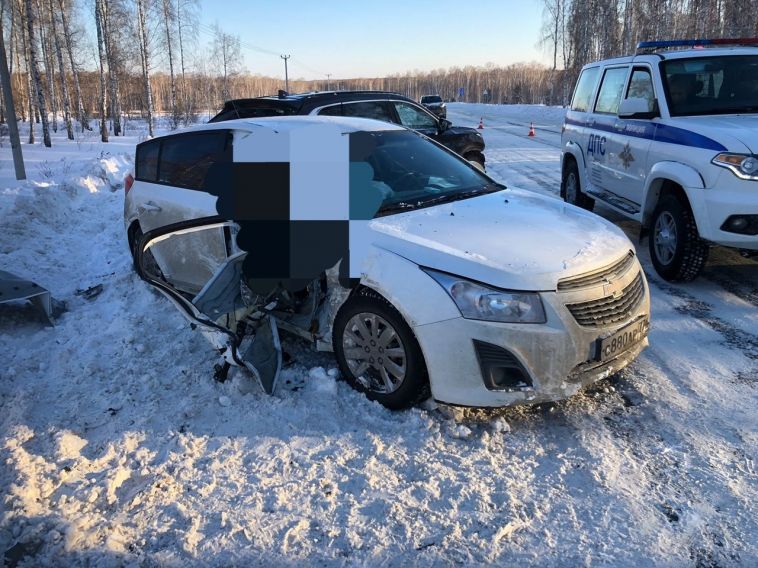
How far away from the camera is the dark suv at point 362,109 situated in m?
7.40

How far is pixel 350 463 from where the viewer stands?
2918 millimetres

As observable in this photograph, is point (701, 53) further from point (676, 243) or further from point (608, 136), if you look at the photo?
point (676, 243)

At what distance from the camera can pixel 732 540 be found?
7.61 ft

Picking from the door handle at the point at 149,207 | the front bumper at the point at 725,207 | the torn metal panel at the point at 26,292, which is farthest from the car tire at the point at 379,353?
the front bumper at the point at 725,207

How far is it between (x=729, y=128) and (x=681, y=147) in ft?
1.29

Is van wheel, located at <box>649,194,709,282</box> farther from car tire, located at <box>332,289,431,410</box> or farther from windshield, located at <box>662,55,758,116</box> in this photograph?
car tire, located at <box>332,289,431,410</box>

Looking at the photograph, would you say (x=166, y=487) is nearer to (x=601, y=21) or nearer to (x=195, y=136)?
(x=195, y=136)

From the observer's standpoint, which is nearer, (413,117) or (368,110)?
(368,110)

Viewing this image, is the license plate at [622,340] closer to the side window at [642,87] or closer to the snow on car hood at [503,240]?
the snow on car hood at [503,240]

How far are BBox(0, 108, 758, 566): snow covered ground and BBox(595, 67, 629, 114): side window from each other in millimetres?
3199

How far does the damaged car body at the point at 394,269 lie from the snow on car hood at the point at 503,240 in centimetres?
1

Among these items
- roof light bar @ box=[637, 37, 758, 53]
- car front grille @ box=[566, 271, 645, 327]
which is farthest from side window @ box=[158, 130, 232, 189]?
roof light bar @ box=[637, 37, 758, 53]

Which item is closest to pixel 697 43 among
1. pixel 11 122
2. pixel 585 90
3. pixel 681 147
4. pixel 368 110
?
pixel 585 90

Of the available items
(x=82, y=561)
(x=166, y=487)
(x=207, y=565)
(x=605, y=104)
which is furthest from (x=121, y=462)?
(x=605, y=104)
